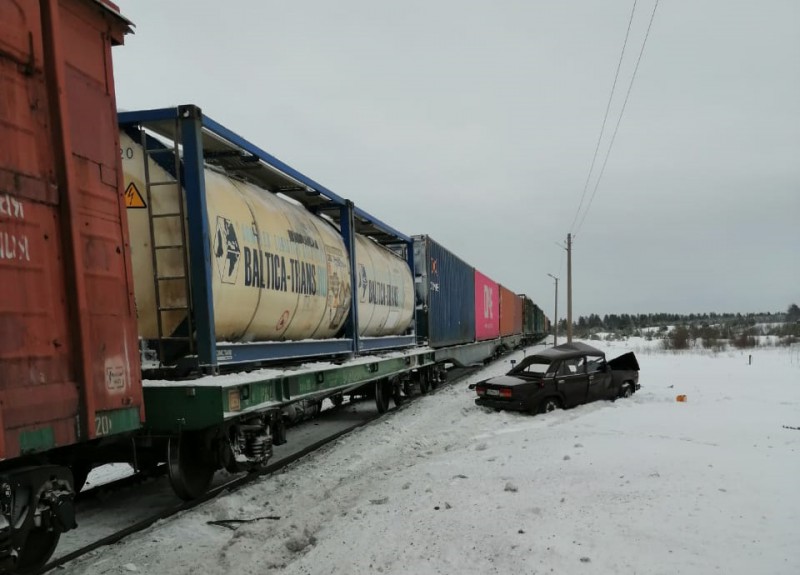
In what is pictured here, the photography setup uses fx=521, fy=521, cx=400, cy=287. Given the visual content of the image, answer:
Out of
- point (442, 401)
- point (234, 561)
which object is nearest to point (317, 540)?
point (234, 561)

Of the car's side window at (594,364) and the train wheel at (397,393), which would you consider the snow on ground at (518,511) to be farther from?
the train wheel at (397,393)

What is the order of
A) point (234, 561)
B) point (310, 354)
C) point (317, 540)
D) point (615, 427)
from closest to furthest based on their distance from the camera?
1. point (234, 561)
2. point (317, 540)
3. point (310, 354)
4. point (615, 427)

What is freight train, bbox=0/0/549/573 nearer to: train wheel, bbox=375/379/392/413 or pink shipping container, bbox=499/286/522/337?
train wheel, bbox=375/379/392/413

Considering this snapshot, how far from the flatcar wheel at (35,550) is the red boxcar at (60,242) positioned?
3 cm

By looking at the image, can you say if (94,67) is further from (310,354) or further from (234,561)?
(310,354)

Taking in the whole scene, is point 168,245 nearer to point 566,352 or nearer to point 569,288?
point 566,352

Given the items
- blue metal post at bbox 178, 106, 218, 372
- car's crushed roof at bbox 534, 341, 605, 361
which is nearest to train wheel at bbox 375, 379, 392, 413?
car's crushed roof at bbox 534, 341, 605, 361

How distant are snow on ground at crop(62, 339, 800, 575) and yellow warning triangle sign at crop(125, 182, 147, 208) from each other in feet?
9.66

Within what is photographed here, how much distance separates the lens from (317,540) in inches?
172

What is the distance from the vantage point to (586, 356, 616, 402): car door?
10906mm

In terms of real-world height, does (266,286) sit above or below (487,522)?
above

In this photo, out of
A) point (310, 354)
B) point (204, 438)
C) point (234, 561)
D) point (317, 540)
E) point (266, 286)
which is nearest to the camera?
point (234, 561)

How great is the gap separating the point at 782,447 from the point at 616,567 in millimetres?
4437

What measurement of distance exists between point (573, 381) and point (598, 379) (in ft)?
2.88
